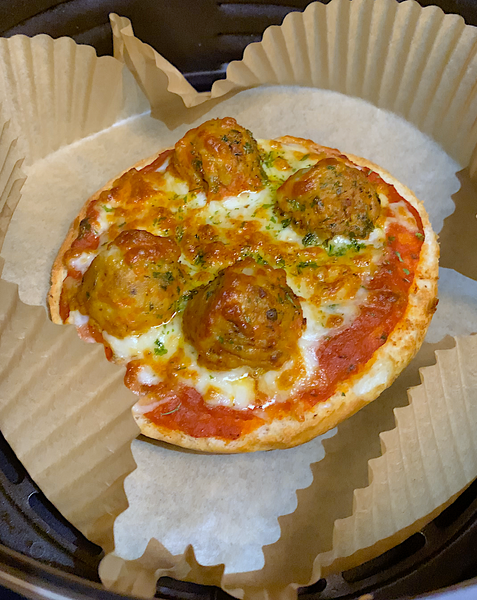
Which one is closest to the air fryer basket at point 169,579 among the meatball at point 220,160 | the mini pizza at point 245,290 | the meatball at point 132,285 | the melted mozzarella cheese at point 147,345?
the mini pizza at point 245,290

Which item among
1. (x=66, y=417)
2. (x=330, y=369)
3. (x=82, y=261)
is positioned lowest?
(x=330, y=369)

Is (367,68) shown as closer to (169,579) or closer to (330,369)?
(330,369)

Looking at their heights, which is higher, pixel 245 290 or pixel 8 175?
pixel 8 175

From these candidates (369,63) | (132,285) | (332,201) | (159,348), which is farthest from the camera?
(369,63)

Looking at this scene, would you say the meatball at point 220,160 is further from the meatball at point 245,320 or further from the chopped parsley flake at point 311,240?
the meatball at point 245,320

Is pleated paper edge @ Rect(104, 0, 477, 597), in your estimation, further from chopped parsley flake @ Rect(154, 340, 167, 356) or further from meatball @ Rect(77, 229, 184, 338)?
chopped parsley flake @ Rect(154, 340, 167, 356)

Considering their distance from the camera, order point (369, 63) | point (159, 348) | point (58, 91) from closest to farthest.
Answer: point (159, 348), point (58, 91), point (369, 63)

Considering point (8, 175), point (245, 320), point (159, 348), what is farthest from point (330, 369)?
point (8, 175)
